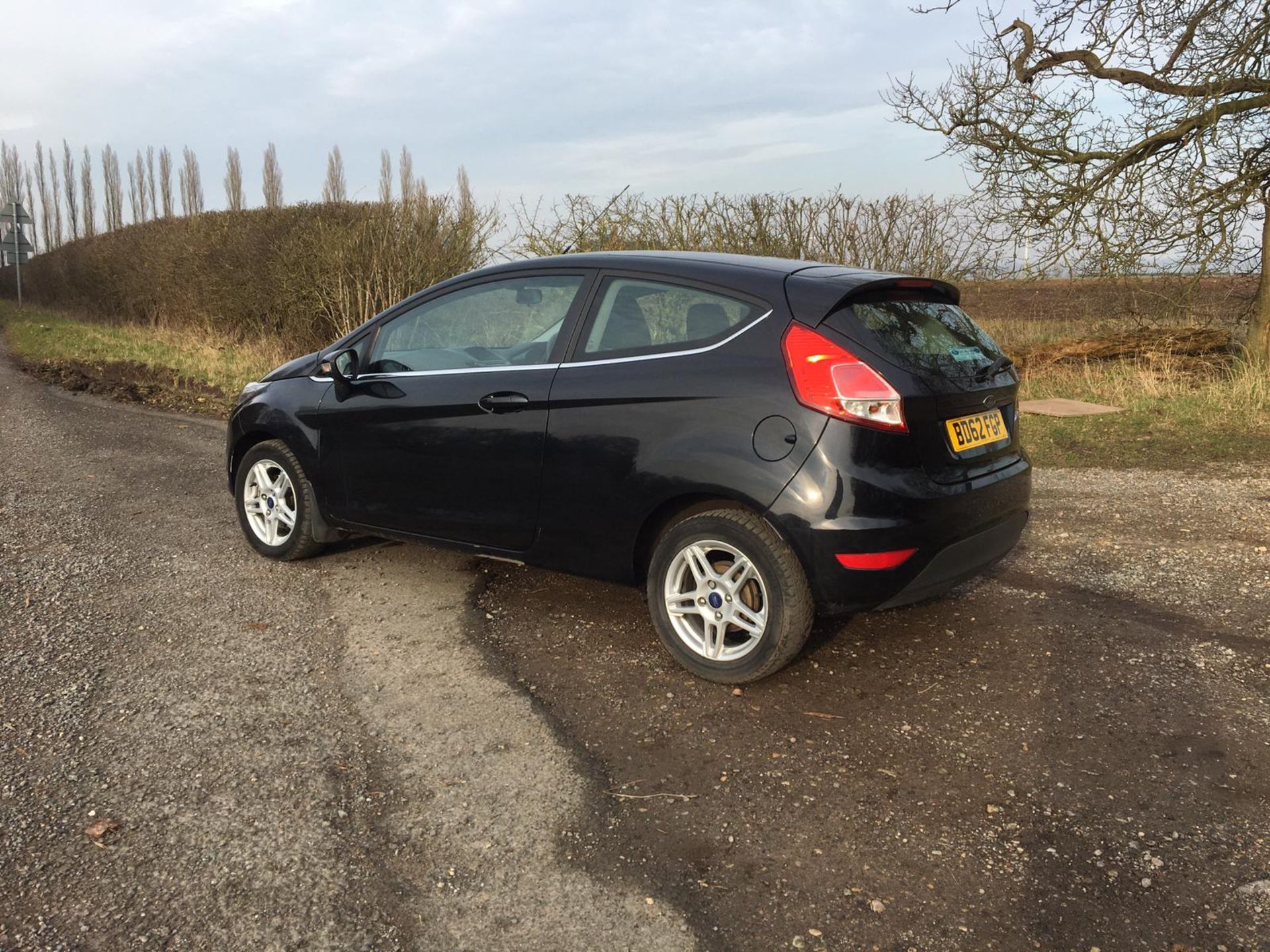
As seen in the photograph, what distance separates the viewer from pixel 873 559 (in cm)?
360

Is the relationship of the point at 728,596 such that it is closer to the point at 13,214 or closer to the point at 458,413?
the point at 458,413

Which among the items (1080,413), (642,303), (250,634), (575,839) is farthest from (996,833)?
(1080,413)

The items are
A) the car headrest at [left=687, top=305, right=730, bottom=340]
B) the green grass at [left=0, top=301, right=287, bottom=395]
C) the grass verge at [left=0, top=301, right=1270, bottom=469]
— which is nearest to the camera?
the car headrest at [left=687, top=305, right=730, bottom=340]

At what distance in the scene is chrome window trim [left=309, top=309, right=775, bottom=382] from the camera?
3814mm

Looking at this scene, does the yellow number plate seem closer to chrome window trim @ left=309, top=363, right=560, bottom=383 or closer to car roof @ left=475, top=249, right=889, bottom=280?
car roof @ left=475, top=249, right=889, bottom=280

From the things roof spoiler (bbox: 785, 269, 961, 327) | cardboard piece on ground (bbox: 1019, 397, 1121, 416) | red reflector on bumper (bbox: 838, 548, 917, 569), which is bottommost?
cardboard piece on ground (bbox: 1019, 397, 1121, 416)

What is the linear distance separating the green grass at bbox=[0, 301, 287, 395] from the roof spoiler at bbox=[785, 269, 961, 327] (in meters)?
11.1

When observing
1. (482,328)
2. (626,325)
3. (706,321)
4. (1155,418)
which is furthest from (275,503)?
(1155,418)

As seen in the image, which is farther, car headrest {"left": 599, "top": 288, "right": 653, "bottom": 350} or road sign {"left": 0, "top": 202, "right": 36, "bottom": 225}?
road sign {"left": 0, "top": 202, "right": 36, "bottom": 225}

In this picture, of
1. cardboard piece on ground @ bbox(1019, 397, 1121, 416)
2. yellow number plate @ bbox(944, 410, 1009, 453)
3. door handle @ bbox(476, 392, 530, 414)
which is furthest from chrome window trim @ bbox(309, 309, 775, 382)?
cardboard piece on ground @ bbox(1019, 397, 1121, 416)

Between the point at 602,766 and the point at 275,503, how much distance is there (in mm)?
2985

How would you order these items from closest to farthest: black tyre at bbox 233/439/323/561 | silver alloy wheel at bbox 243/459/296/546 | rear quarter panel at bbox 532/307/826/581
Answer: rear quarter panel at bbox 532/307/826/581 < black tyre at bbox 233/439/323/561 < silver alloy wheel at bbox 243/459/296/546

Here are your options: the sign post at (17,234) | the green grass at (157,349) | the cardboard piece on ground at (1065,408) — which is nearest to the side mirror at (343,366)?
the cardboard piece on ground at (1065,408)

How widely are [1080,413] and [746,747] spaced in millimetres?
8272
